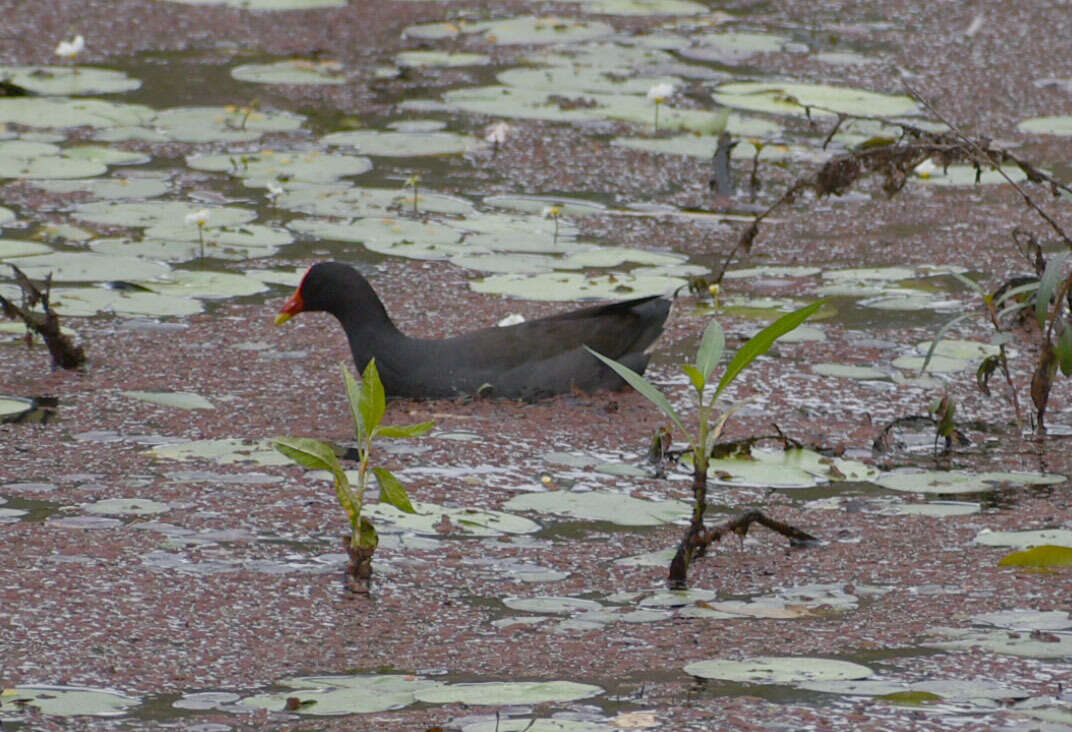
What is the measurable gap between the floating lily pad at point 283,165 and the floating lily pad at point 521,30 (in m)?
3.00

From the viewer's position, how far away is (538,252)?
7.34m

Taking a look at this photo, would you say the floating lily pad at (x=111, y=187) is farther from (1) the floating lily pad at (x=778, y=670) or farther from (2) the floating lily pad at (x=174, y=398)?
(1) the floating lily pad at (x=778, y=670)

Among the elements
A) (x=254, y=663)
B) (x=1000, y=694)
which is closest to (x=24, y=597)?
(x=254, y=663)

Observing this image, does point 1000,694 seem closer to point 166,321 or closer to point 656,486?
point 656,486

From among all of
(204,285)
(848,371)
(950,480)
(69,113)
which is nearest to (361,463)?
(950,480)

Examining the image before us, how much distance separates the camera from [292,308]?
241 inches

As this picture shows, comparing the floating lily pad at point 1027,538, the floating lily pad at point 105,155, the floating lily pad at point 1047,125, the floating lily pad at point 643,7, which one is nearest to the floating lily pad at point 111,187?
the floating lily pad at point 105,155

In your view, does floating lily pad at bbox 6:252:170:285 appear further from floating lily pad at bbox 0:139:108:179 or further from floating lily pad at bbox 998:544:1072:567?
floating lily pad at bbox 998:544:1072:567

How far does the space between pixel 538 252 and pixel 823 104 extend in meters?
3.12

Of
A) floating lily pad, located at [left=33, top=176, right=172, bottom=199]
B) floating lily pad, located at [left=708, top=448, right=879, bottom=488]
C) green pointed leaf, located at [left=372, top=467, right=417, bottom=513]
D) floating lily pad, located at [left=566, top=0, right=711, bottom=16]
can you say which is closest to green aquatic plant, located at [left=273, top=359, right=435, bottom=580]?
green pointed leaf, located at [left=372, top=467, right=417, bottom=513]

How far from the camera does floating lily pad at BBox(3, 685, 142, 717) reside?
3.52 meters

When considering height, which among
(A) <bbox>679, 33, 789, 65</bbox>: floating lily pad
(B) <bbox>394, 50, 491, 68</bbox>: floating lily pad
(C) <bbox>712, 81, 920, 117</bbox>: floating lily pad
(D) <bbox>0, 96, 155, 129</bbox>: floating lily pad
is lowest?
(D) <bbox>0, 96, 155, 129</bbox>: floating lily pad

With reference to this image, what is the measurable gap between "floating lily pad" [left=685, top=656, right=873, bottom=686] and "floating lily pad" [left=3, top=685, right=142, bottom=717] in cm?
112

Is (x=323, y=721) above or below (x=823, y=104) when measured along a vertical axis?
below
